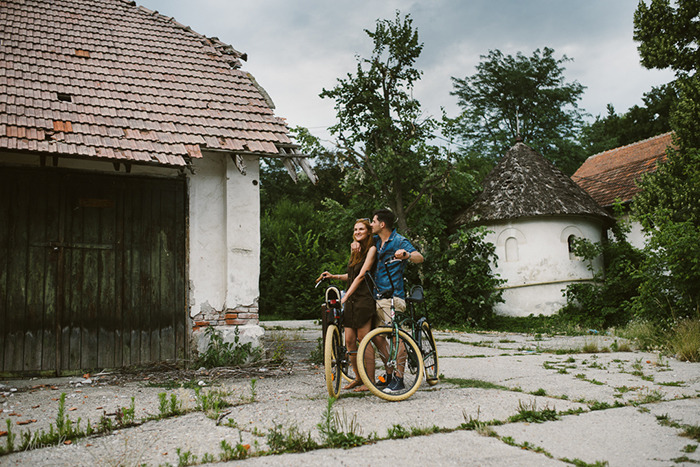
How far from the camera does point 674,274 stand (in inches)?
372

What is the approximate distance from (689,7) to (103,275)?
1433 cm

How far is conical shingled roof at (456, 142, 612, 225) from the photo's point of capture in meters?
16.7

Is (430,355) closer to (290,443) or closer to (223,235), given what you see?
(290,443)

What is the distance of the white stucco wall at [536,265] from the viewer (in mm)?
16719

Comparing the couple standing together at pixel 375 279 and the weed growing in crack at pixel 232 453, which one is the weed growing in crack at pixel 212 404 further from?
the couple standing together at pixel 375 279

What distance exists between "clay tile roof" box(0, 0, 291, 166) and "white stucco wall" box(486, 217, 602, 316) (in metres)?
10.6

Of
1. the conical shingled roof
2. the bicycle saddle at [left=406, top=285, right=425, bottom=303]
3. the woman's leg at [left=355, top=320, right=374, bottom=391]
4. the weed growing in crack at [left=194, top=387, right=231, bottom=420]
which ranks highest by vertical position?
the conical shingled roof

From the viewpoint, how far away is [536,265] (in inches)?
662

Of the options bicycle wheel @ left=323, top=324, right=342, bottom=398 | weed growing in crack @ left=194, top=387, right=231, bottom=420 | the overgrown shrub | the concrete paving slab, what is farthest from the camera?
the overgrown shrub

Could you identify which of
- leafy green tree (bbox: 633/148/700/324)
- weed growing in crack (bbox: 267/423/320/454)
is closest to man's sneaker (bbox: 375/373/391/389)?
weed growing in crack (bbox: 267/423/320/454)

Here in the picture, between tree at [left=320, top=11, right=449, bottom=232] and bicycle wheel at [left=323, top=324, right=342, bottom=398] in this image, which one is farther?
tree at [left=320, top=11, right=449, bottom=232]

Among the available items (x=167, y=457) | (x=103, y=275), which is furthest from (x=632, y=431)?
(x=103, y=275)

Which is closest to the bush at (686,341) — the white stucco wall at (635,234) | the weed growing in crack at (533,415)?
the weed growing in crack at (533,415)

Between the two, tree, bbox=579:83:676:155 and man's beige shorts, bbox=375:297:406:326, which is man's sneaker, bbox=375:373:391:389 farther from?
tree, bbox=579:83:676:155
